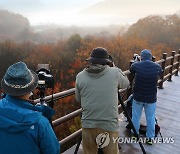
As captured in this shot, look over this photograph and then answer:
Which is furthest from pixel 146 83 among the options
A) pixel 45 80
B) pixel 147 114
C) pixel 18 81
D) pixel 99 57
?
pixel 18 81

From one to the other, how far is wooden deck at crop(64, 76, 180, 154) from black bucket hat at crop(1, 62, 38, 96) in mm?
2189

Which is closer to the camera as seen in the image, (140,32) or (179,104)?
(179,104)

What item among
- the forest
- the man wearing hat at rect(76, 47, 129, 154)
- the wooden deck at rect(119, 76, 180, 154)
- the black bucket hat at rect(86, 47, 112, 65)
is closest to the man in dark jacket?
the wooden deck at rect(119, 76, 180, 154)

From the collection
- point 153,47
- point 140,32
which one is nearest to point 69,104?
point 153,47

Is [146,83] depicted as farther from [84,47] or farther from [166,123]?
[84,47]

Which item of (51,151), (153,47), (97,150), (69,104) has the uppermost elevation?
(51,151)

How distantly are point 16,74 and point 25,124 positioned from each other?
12.5 inches

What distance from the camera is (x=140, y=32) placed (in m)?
35.8

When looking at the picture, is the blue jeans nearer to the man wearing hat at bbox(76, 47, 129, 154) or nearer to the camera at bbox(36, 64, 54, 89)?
the man wearing hat at bbox(76, 47, 129, 154)

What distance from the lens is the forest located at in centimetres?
2811

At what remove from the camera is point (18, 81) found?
1547 mm

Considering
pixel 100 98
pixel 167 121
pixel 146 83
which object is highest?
pixel 100 98

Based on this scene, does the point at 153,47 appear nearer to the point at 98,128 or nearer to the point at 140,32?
the point at 140,32

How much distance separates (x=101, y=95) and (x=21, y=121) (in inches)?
43.1
